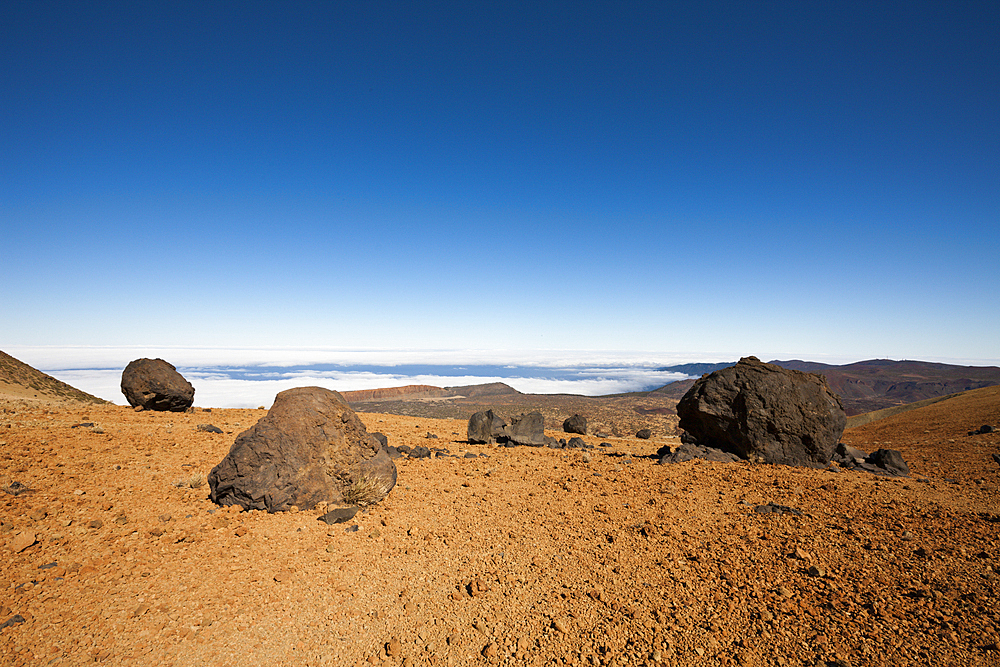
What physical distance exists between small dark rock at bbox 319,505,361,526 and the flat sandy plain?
0.56 ft

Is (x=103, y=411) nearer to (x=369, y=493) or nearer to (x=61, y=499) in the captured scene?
(x=61, y=499)

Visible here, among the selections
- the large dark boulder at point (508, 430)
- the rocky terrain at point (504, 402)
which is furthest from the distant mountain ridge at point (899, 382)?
the large dark boulder at point (508, 430)

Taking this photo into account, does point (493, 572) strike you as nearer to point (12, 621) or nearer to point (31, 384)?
point (12, 621)

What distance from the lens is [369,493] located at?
26.4ft

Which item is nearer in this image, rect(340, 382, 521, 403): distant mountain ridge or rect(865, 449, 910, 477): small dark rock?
rect(865, 449, 910, 477): small dark rock

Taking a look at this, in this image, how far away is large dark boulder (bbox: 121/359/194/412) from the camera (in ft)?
54.0

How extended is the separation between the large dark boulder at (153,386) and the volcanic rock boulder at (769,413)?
18.2 m

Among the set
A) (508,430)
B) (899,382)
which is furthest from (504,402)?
(899,382)

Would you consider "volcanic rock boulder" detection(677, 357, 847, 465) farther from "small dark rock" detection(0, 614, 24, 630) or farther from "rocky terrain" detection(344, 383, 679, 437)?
"rocky terrain" detection(344, 383, 679, 437)

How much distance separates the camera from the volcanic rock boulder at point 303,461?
7434 millimetres

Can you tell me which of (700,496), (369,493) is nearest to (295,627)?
(369,493)

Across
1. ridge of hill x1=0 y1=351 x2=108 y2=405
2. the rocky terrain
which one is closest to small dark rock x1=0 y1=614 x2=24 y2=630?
ridge of hill x1=0 y1=351 x2=108 y2=405

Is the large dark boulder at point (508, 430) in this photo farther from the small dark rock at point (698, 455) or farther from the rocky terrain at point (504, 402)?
the rocky terrain at point (504, 402)

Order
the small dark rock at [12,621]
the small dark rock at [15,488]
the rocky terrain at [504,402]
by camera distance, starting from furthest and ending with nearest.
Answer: the rocky terrain at [504,402] → the small dark rock at [15,488] → the small dark rock at [12,621]
